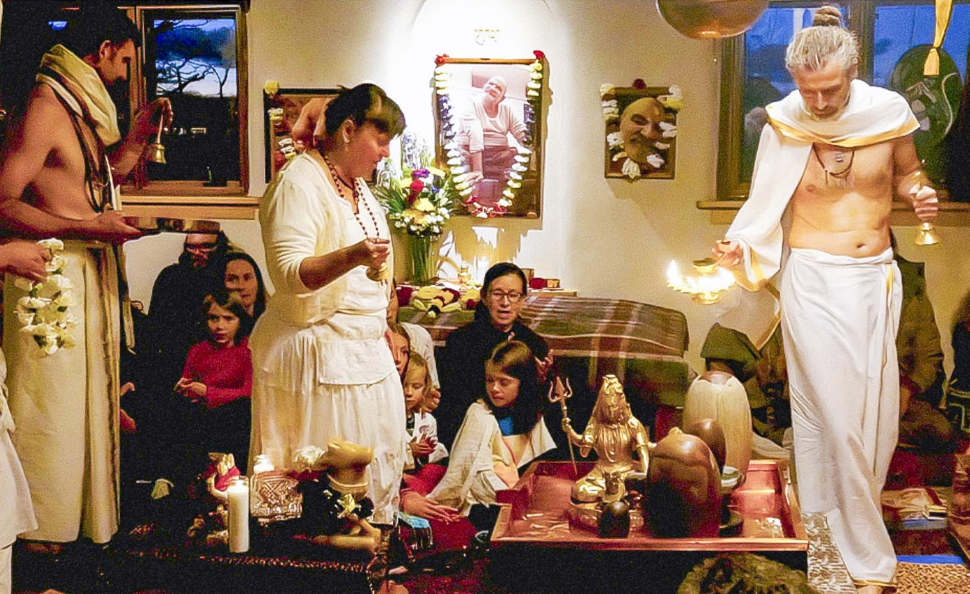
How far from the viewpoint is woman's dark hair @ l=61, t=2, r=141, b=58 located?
4559 millimetres

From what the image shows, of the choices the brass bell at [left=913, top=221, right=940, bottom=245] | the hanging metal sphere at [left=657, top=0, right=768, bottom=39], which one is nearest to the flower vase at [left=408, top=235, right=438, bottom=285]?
the hanging metal sphere at [left=657, top=0, right=768, bottom=39]

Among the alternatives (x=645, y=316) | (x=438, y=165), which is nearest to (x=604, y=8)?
(x=438, y=165)

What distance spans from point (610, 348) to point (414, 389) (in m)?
0.89

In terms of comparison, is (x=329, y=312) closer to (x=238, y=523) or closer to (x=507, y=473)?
(x=238, y=523)

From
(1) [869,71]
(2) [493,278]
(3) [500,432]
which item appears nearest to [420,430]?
(3) [500,432]

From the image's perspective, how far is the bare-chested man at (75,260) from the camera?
14.5 feet

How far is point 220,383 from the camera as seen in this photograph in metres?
5.07

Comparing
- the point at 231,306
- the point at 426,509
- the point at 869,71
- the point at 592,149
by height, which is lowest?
the point at 426,509

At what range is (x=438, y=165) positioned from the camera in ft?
18.5

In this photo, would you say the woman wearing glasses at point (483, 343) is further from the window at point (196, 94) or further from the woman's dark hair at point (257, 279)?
the window at point (196, 94)

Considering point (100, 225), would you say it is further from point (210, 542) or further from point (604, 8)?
point (604, 8)

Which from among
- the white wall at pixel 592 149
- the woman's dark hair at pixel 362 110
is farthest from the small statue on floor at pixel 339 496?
the white wall at pixel 592 149

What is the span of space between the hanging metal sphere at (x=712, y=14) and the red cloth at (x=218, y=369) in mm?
2307

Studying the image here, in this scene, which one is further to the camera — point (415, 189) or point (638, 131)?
A: point (638, 131)
